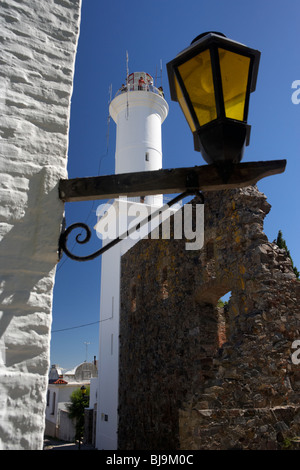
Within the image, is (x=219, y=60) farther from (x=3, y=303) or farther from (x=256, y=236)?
(x=256, y=236)

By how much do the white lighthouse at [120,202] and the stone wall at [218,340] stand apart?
276 centimetres

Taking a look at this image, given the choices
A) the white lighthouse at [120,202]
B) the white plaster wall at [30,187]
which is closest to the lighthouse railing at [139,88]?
the white lighthouse at [120,202]

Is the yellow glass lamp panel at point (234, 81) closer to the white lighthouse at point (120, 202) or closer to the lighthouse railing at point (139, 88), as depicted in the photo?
the white lighthouse at point (120, 202)

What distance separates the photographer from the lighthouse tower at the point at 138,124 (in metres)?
16.8

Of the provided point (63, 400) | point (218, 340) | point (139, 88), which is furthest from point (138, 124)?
point (63, 400)

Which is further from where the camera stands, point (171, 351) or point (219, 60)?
point (171, 351)

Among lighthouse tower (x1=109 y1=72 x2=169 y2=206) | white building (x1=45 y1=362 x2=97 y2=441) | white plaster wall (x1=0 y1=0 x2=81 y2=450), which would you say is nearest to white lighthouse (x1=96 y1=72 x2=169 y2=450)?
lighthouse tower (x1=109 y1=72 x2=169 y2=206)

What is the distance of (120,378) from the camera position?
38.8 feet

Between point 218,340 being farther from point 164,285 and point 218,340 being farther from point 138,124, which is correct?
point 138,124

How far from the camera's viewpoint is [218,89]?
6.20 ft

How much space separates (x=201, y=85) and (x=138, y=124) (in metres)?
16.0

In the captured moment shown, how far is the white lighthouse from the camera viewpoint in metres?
13.0
